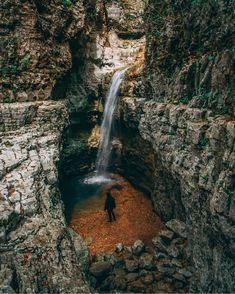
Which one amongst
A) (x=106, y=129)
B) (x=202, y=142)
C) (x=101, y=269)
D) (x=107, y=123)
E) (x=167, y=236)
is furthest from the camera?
(x=106, y=129)

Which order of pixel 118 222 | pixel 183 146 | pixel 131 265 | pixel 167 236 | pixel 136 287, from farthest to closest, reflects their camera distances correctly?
1. pixel 118 222
2. pixel 167 236
3. pixel 131 265
4. pixel 136 287
5. pixel 183 146

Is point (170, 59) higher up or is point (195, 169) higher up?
point (170, 59)

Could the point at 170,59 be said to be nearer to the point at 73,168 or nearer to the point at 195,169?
the point at 195,169

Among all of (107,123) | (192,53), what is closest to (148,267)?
(192,53)

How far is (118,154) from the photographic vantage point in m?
20.0

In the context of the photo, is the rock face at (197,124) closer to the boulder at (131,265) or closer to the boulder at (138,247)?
the boulder at (138,247)

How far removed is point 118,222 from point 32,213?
248 inches

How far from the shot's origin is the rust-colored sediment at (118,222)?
1370 cm

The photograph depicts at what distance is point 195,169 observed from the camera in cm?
931

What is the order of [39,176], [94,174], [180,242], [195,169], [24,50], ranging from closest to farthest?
[195,169]
[39,176]
[180,242]
[24,50]
[94,174]

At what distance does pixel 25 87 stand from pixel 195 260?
11217 mm

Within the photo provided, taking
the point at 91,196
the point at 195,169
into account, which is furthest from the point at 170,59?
the point at 91,196

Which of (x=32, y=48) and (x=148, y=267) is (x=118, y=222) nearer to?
(x=148, y=267)

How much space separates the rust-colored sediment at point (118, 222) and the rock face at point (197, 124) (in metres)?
1.24
